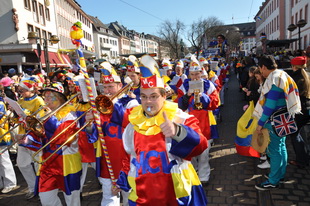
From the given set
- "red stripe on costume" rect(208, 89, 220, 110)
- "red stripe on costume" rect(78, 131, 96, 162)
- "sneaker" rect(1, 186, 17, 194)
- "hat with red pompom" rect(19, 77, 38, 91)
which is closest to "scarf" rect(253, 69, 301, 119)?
"red stripe on costume" rect(208, 89, 220, 110)

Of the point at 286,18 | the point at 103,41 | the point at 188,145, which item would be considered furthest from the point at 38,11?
the point at 103,41

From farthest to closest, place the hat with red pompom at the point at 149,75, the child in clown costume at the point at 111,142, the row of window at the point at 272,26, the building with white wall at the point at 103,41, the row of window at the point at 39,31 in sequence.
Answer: the building with white wall at the point at 103,41, the row of window at the point at 272,26, the row of window at the point at 39,31, the child in clown costume at the point at 111,142, the hat with red pompom at the point at 149,75

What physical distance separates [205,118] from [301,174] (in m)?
2.09

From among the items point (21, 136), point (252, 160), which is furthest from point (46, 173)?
point (252, 160)

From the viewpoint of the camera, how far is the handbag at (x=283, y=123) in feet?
12.5

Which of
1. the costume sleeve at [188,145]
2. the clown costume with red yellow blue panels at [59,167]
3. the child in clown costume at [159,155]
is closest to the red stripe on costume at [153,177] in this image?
the child in clown costume at [159,155]

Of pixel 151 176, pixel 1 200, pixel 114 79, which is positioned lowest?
pixel 1 200

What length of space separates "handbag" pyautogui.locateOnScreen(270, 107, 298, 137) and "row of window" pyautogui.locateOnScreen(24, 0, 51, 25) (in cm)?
2834

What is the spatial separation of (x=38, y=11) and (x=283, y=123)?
30613 mm

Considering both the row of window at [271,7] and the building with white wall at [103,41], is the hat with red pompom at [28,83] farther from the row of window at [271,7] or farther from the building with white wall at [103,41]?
the building with white wall at [103,41]

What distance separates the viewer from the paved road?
155 inches

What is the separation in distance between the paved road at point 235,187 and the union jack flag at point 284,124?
1.03 meters

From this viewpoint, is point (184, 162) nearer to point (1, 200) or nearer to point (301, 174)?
point (301, 174)

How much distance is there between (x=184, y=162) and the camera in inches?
93.3
